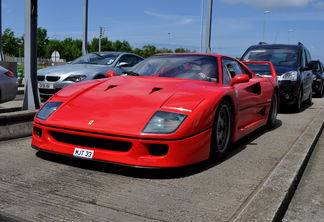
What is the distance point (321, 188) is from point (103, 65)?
6.74 metres

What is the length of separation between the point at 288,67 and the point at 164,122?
6.58 meters

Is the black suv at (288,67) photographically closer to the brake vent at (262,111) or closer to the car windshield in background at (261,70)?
the car windshield in background at (261,70)

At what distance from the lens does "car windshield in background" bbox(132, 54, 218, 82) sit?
4.58 meters

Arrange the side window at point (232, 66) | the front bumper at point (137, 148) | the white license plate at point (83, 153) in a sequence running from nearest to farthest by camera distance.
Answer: the front bumper at point (137, 148)
the white license plate at point (83, 153)
the side window at point (232, 66)

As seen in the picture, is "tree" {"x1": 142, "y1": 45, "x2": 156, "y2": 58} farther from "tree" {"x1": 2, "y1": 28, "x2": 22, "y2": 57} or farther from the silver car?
the silver car

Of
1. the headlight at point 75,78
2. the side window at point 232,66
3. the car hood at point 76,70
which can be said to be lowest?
the headlight at point 75,78

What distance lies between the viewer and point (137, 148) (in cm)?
329

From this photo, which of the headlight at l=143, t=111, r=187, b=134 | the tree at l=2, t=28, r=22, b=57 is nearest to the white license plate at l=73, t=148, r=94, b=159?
the headlight at l=143, t=111, r=187, b=134

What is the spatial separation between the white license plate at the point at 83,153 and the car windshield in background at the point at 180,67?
158cm

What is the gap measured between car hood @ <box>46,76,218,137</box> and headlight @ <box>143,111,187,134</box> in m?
0.04

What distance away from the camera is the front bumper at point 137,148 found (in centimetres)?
330

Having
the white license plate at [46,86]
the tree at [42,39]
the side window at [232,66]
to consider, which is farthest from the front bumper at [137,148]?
the tree at [42,39]

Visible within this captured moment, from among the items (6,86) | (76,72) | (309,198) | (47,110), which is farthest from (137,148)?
(76,72)

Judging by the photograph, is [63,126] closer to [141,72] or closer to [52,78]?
[141,72]
